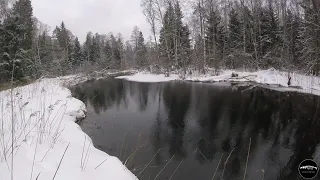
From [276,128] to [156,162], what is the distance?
4250mm

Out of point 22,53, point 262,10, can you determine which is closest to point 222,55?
point 262,10

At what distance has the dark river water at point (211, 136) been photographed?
4.29 meters

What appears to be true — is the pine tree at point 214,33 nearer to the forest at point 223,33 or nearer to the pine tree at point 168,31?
the forest at point 223,33

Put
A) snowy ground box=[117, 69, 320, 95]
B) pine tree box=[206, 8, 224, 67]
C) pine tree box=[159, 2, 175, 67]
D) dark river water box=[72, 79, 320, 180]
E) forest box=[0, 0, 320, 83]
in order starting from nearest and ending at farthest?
dark river water box=[72, 79, 320, 180], snowy ground box=[117, 69, 320, 95], forest box=[0, 0, 320, 83], pine tree box=[206, 8, 224, 67], pine tree box=[159, 2, 175, 67]

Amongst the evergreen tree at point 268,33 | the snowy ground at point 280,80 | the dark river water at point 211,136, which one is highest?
the evergreen tree at point 268,33

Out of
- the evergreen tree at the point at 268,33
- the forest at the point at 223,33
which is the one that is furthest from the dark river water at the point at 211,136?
the evergreen tree at the point at 268,33

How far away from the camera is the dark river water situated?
4293 millimetres

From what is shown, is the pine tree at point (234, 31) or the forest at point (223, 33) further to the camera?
the pine tree at point (234, 31)

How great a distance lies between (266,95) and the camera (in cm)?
1148

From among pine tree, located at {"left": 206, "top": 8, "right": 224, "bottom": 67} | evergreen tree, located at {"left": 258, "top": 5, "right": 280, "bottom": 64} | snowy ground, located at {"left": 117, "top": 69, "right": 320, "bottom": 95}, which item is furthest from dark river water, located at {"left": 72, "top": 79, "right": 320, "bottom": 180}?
pine tree, located at {"left": 206, "top": 8, "right": 224, "bottom": 67}

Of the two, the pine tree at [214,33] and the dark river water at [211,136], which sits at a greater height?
the pine tree at [214,33]

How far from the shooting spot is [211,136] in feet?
19.7

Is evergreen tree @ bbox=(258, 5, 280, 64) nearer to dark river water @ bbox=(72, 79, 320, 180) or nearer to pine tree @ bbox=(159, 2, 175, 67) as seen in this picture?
pine tree @ bbox=(159, 2, 175, 67)

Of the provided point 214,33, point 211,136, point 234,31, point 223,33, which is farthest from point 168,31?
point 211,136
